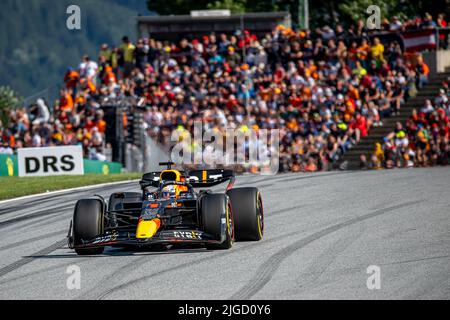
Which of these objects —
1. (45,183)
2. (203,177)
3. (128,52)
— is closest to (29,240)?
(203,177)

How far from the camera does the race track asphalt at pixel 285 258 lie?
9.31m

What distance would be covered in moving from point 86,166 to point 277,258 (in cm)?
1665

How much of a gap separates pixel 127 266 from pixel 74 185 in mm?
11907

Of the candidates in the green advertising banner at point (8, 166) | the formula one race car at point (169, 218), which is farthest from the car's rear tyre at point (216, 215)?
the green advertising banner at point (8, 166)

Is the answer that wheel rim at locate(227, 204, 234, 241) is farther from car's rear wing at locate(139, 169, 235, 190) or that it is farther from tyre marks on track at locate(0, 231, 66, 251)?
tyre marks on track at locate(0, 231, 66, 251)

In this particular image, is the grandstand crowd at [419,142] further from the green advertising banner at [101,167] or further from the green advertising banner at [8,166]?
the green advertising banner at [8,166]

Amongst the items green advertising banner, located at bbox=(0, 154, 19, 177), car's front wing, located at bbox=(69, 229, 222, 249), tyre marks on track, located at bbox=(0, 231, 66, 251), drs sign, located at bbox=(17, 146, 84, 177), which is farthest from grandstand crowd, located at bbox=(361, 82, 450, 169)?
car's front wing, located at bbox=(69, 229, 222, 249)

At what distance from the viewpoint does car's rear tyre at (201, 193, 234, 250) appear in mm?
11836

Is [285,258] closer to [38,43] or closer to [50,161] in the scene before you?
[50,161]

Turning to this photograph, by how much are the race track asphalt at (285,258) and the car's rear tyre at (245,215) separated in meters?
0.26

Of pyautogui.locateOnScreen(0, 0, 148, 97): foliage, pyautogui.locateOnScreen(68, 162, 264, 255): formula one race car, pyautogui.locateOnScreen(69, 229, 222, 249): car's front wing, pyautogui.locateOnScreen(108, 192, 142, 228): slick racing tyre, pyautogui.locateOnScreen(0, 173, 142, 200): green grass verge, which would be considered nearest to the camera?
pyautogui.locateOnScreen(69, 229, 222, 249): car's front wing

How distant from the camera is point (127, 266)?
11.0 meters

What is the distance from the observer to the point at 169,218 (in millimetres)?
12086
